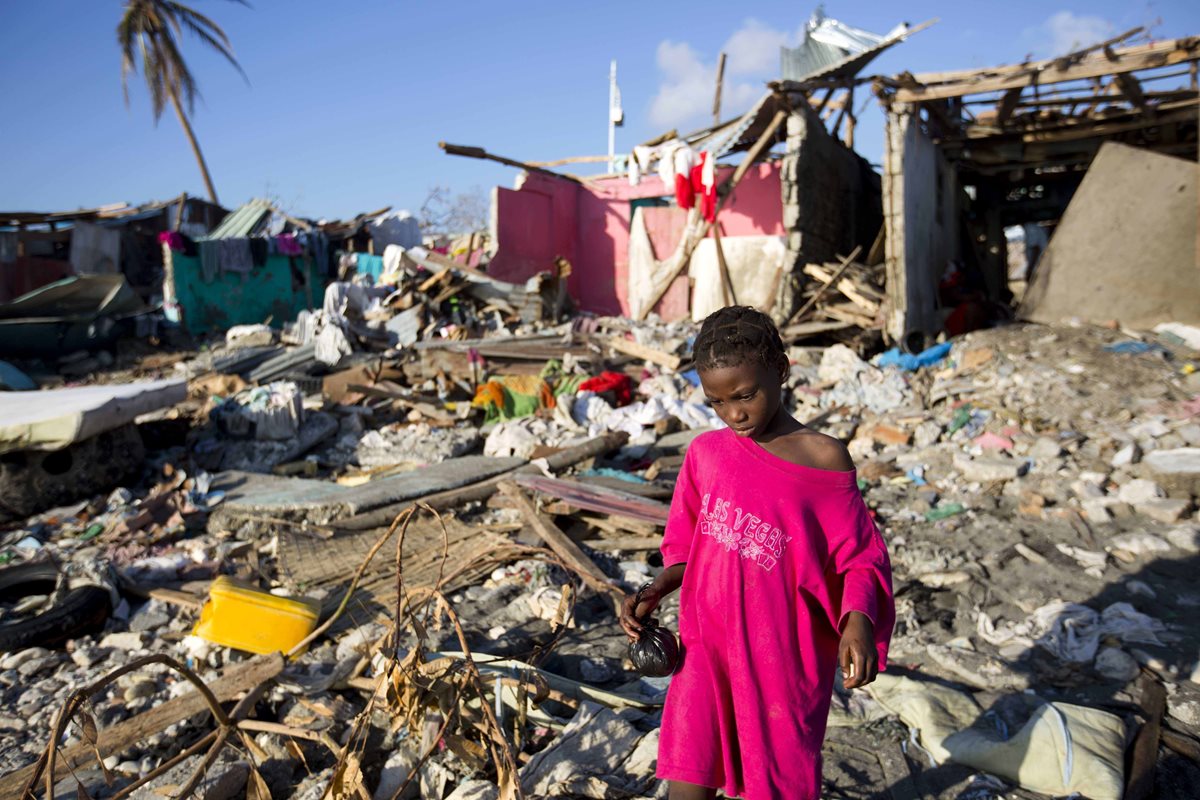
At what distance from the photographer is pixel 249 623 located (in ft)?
10.6

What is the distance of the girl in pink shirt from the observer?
151 centimetres

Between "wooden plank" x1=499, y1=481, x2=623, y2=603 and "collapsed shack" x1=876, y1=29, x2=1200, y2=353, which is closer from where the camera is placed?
"wooden plank" x1=499, y1=481, x2=623, y2=603

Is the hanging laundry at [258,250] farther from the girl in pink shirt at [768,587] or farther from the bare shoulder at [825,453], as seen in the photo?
the bare shoulder at [825,453]

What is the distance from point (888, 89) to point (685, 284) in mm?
5079

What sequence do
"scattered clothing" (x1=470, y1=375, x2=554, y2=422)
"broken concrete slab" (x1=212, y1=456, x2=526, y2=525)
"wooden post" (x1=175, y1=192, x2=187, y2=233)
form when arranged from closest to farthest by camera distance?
"broken concrete slab" (x1=212, y1=456, x2=526, y2=525), "scattered clothing" (x1=470, y1=375, x2=554, y2=422), "wooden post" (x1=175, y1=192, x2=187, y2=233)

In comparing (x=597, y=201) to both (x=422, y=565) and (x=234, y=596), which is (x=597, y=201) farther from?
(x=234, y=596)

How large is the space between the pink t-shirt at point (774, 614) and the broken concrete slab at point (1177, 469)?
4643 mm

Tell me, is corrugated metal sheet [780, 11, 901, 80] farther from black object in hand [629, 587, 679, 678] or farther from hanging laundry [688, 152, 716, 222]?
black object in hand [629, 587, 679, 678]

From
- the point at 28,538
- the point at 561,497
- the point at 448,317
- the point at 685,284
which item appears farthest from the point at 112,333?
the point at 561,497

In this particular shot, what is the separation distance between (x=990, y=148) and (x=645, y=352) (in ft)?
21.2

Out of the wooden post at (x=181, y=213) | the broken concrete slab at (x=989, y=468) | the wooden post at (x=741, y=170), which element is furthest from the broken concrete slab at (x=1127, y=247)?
the wooden post at (x=181, y=213)

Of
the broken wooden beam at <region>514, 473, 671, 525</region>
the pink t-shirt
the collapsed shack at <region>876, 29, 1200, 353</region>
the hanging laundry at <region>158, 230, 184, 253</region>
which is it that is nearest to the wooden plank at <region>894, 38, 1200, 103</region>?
the collapsed shack at <region>876, 29, 1200, 353</region>

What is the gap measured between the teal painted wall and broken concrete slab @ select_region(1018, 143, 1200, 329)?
13.4 metres

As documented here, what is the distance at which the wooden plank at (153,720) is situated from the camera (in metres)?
2.40
